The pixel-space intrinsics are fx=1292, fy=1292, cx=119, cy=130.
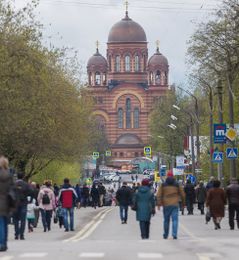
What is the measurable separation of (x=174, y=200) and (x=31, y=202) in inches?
360

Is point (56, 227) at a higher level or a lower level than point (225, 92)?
lower

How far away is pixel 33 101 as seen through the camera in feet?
195

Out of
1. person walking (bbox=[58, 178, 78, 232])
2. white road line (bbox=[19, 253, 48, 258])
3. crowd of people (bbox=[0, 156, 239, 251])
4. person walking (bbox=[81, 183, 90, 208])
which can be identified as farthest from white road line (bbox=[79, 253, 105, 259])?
person walking (bbox=[81, 183, 90, 208])

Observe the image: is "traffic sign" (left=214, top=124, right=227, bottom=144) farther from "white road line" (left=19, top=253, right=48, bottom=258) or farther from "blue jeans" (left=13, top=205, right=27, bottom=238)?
"white road line" (left=19, top=253, right=48, bottom=258)

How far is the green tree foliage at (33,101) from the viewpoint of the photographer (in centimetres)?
5572

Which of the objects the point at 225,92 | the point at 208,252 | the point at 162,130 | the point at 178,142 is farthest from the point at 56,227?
the point at 162,130

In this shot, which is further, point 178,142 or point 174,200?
point 178,142

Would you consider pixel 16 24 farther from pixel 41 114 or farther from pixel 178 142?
pixel 178 142

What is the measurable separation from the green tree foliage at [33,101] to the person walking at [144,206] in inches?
912

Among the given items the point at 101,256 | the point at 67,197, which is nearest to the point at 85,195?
the point at 67,197

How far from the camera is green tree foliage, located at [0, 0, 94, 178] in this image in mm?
55719

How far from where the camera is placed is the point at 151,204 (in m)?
30.7

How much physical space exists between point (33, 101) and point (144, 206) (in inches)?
1152

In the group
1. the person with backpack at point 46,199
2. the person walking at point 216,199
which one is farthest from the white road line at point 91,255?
the person with backpack at point 46,199
